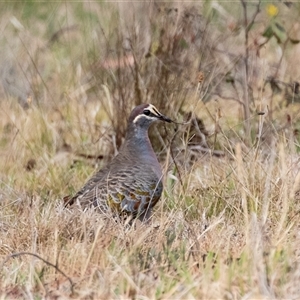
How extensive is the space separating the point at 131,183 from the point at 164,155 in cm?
129

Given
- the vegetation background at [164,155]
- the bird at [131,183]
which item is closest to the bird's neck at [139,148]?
the bird at [131,183]

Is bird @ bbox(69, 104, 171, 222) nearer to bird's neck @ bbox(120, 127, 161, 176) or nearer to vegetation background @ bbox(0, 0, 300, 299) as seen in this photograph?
bird's neck @ bbox(120, 127, 161, 176)

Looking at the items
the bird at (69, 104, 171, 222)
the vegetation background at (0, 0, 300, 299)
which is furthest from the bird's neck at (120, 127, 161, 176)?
the vegetation background at (0, 0, 300, 299)

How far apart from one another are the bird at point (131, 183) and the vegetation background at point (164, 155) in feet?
0.40

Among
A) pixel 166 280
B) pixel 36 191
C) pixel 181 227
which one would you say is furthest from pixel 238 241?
pixel 36 191

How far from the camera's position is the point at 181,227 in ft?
15.1

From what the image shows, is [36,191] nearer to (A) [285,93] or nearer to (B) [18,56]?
(A) [285,93]

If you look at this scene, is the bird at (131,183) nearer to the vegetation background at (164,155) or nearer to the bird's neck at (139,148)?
the bird's neck at (139,148)

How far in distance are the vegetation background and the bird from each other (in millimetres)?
122

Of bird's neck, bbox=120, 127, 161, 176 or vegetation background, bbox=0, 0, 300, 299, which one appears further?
bird's neck, bbox=120, 127, 161, 176

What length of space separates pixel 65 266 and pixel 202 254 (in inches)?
23.1

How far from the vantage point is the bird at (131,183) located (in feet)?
17.1

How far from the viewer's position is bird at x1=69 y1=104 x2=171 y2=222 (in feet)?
17.1

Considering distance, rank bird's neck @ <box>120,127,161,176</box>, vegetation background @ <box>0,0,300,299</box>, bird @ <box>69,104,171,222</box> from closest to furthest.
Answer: vegetation background @ <box>0,0,300,299</box> → bird @ <box>69,104,171,222</box> → bird's neck @ <box>120,127,161,176</box>
